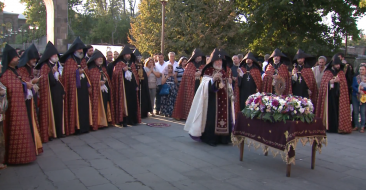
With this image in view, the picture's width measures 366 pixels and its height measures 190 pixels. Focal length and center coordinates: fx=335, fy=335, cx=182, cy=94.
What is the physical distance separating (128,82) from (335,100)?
589 cm

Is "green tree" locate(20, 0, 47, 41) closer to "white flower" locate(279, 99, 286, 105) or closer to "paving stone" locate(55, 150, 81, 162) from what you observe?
"paving stone" locate(55, 150, 81, 162)

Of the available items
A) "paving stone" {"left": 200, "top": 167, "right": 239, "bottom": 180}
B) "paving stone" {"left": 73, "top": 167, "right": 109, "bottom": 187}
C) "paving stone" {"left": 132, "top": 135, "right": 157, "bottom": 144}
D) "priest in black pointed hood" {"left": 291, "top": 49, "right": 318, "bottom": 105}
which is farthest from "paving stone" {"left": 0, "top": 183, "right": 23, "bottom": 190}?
"priest in black pointed hood" {"left": 291, "top": 49, "right": 318, "bottom": 105}

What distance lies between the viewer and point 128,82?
9547mm

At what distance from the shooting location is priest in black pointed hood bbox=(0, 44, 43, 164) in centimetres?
571

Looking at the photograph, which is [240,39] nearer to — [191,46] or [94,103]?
[191,46]

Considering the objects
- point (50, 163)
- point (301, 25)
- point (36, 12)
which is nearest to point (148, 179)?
point (50, 163)

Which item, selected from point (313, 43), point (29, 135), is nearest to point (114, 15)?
point (313, 43)

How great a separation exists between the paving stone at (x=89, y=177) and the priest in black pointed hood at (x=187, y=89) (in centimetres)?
509

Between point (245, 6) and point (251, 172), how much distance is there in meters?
18.6

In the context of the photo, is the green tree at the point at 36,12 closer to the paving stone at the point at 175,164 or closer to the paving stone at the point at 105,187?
the paving stone at the point at 175,164

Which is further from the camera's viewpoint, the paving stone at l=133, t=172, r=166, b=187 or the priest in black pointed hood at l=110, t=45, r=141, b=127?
the priest in black pointed hood at l=110, t=45, r=141, b=127

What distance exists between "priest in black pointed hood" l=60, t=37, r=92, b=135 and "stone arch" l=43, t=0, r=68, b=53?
837 centimetres

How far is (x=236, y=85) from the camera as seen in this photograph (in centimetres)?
1003

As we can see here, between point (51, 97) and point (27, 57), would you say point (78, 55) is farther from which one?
point (27, 57)
